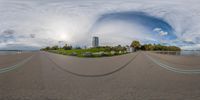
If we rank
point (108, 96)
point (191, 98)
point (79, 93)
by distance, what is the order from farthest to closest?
point (79, 93)
point (108, 96)
point (191, 98)

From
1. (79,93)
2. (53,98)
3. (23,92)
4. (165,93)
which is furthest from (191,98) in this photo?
(23,92)

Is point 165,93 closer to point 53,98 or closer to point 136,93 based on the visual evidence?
point 136,93

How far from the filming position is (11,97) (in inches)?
247

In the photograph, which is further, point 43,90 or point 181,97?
point 43,90

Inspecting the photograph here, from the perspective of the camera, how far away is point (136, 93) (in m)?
6.77

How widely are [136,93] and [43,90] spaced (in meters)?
2.88

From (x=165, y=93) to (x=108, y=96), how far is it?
5.55 ft

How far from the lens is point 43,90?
7.28 m

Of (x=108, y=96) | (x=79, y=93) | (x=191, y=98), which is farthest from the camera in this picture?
(x=79, y=93)

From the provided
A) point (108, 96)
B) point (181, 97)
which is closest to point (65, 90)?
point (108, 96)

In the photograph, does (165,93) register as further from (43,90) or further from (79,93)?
(43,90)

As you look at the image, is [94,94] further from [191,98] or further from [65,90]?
[191,98]

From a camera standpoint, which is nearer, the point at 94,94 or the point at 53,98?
the point at 53,98

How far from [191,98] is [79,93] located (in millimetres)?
3119
